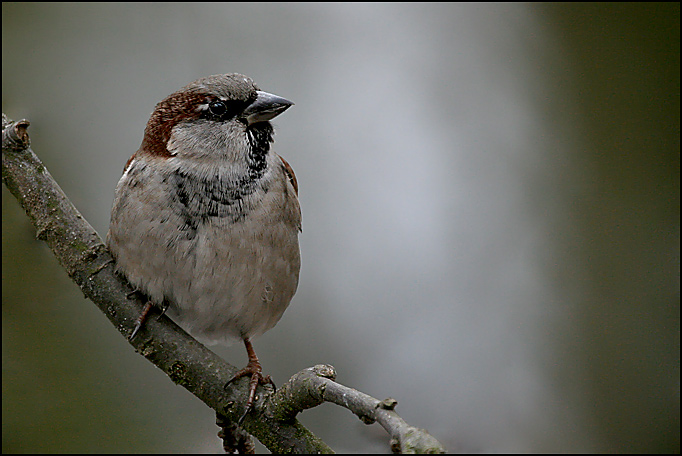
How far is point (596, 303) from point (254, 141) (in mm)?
2885

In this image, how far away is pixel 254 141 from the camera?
2.76 meters

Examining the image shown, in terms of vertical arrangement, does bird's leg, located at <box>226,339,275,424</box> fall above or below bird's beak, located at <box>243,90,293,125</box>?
below

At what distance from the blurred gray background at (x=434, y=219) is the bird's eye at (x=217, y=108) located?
1447mm

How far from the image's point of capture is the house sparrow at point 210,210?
2.57 m

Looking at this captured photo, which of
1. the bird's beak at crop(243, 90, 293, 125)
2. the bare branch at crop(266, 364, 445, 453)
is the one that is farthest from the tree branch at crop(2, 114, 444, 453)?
the bird's beak at crop(243, 90, 293, 125)

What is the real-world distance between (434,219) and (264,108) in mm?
3152

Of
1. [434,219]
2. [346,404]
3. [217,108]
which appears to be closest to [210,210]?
[217,108]

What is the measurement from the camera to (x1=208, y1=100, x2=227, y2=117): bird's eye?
8.88 feet

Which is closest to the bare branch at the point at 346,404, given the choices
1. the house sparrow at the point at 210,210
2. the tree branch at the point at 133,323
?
the tree branch at the point at 133,323

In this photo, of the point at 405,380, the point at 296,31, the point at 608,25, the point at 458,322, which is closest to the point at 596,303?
the point at 458,322

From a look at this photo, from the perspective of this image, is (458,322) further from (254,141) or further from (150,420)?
(254,141)

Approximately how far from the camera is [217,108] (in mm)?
2707

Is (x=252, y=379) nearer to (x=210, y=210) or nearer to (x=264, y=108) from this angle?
(x=210, y=210)

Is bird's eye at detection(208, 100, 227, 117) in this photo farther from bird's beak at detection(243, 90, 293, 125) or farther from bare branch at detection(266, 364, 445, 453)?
bare branch at detection(266, 364, 445, 453)
